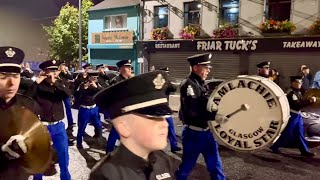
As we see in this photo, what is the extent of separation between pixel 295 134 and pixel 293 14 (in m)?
10.7

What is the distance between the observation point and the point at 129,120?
7.28 feet

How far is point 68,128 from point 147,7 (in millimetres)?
14589

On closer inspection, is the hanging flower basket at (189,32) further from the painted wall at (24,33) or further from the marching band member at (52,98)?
the painted wall at (24,33)

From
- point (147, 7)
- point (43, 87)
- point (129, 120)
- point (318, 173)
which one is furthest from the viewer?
point (147, 7)

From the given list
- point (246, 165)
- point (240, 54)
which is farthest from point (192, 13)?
point (246, 165)

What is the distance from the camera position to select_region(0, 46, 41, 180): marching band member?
3.09m

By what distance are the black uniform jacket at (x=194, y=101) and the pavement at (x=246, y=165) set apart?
154cm

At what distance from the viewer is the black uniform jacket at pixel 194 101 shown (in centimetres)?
474

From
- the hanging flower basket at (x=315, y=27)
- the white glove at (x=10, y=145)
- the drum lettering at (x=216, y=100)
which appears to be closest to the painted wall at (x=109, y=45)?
the hanging flower basket at (x=315, y=27)

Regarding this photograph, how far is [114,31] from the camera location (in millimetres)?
24656

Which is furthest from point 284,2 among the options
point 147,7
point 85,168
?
point 85,168

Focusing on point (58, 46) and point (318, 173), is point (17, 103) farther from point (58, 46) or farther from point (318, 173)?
point (58, 46)

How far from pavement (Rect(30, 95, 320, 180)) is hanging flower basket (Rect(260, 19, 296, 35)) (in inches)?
380

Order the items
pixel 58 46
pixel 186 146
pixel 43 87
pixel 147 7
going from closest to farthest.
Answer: pixel 186 146 → pixel 43 87 → pixel 147 7 → pixel 58 46
